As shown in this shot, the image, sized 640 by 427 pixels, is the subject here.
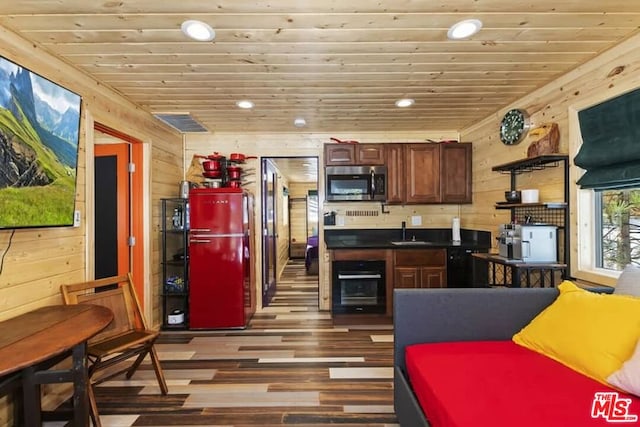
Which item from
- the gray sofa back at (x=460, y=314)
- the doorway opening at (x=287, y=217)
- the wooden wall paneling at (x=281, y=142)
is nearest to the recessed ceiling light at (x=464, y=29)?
the gray sofa back at (x=460, y=314)

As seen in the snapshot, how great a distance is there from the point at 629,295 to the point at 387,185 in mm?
2622

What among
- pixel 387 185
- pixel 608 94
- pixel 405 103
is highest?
pixel 405 103

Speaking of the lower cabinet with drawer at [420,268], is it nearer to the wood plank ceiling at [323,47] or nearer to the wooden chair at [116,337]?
the wood plank ceiling at [323,47]

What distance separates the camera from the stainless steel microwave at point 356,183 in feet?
13.4

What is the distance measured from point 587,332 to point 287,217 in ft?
24.9

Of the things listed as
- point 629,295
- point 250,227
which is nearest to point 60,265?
point 250,227

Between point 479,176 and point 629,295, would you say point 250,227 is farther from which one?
point 629,295

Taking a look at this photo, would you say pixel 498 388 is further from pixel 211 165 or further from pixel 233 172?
pixel 211 165

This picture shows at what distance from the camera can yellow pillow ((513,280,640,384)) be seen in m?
1.45

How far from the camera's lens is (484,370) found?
60.3 inches

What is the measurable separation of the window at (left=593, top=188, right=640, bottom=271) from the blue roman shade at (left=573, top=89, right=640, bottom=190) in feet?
0.56

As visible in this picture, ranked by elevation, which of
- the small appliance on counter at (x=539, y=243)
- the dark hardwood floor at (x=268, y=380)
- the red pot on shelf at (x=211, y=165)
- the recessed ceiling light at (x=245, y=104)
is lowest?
the dark hardwood floor at (x=268, y=380)

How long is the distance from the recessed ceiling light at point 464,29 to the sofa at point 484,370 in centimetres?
152

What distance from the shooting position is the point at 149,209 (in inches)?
138
